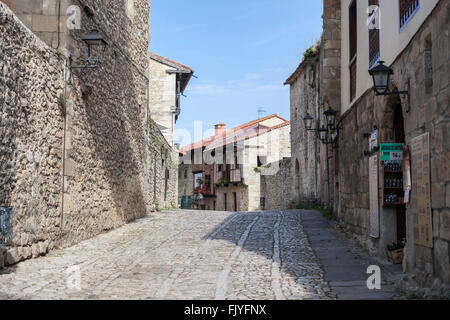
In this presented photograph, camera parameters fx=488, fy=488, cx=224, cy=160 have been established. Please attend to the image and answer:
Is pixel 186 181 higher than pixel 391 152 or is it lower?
higher

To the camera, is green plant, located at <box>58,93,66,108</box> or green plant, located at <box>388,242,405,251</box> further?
green plant, located at <box>58,93,66,108</box>

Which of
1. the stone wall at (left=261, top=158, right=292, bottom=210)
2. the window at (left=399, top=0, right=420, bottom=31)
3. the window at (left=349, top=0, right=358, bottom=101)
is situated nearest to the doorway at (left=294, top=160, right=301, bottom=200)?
the stone wall at (left=261, top=158, right=292, bottom=210)

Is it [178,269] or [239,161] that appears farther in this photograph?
[239,161]

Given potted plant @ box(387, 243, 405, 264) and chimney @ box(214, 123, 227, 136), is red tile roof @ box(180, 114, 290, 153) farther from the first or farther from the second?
potted plant @ box(387, 243, 405, 264)

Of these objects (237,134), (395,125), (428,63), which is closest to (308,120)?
(395,125)

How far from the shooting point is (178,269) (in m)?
6.52

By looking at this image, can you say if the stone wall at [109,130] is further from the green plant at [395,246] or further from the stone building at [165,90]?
the stone building at [165,90]

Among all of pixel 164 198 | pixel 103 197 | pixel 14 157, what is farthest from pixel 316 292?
pixel 164 198

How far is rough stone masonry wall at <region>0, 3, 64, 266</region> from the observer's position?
631 centimetres

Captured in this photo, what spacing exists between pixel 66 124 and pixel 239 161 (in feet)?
88.8

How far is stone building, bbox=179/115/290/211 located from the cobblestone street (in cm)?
1972

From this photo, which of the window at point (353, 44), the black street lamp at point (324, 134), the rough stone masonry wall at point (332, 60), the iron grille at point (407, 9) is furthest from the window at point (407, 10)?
the black street lamp at point (324, 134)

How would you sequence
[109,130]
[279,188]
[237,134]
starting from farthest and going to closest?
[237,134], [279,188], [109,130]

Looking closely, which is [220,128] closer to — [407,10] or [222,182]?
[222,182]
